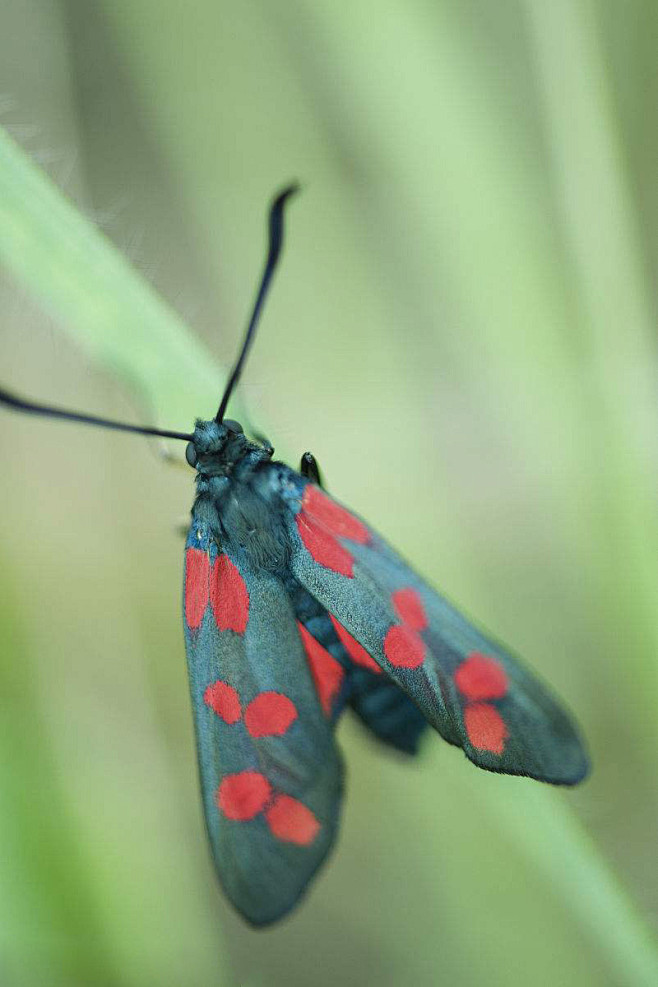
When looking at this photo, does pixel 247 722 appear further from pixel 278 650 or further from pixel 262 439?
pixel 262 439

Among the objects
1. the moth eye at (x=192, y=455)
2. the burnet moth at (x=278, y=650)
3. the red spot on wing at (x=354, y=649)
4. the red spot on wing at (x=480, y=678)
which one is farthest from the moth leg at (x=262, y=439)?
the red spot on wing at (x=480, y=678)

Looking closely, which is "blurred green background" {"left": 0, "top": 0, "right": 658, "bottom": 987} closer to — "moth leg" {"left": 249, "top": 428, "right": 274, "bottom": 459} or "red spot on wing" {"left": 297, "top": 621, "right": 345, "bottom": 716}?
"moth leg" {"left": 249, "top": 428, "right": 274, "bottom": 459}

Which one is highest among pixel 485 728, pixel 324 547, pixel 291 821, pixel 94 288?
pixel 94 288

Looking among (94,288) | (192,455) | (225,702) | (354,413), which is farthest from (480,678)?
(354,413)

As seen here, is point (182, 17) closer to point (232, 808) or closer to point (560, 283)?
point (560, 283)

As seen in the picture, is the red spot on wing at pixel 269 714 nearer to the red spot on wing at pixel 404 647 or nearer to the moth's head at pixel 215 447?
the red spot on wing at pixel 404 647
